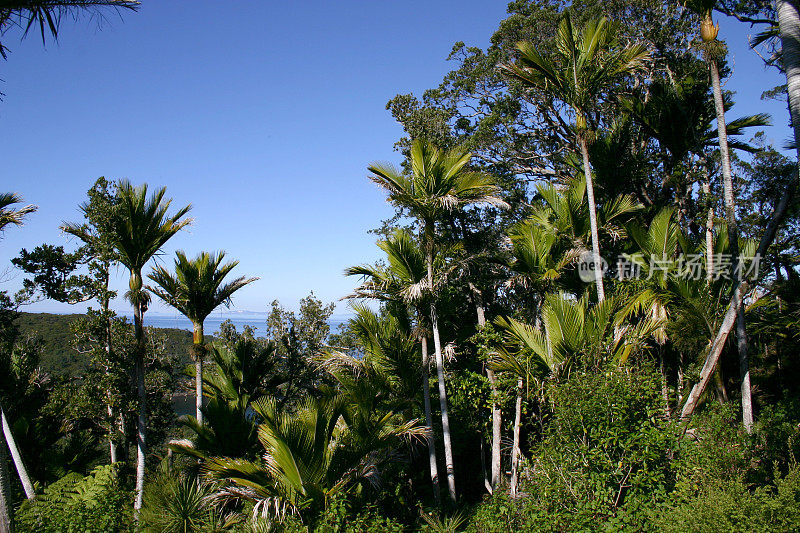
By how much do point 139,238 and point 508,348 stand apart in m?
6.77

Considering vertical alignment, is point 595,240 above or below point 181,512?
above

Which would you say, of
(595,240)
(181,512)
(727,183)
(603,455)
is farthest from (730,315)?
(181,512)

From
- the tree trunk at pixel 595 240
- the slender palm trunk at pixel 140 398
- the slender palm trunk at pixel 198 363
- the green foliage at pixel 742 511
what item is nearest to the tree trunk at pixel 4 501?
the slender palm trunk at pixel 140 398

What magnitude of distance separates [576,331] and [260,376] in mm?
7196

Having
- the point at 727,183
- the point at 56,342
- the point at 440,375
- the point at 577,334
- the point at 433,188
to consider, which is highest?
the point at 433,188

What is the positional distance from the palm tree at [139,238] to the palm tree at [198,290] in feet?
2.06

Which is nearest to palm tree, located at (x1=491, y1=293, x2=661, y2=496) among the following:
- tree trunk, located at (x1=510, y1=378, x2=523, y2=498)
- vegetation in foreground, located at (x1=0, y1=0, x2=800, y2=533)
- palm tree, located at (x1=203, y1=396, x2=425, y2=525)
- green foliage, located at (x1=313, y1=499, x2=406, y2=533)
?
vegetation in foreground, located at (x1=0, y1=0, x2=800, y2=533)

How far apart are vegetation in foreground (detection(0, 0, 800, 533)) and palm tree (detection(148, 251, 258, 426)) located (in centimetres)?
4

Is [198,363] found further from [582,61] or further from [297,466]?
[582,61]

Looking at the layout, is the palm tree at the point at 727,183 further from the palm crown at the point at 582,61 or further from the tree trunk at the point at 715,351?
the palm crown at the point at 582,61

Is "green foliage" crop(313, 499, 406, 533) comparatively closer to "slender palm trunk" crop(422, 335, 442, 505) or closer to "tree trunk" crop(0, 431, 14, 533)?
"slender palm trunk" crop(422, 335, 442, 505)

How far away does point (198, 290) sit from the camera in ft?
30.7

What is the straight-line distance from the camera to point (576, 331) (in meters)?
Result: 6.37

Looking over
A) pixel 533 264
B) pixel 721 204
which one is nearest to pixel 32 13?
pixel 533 264
